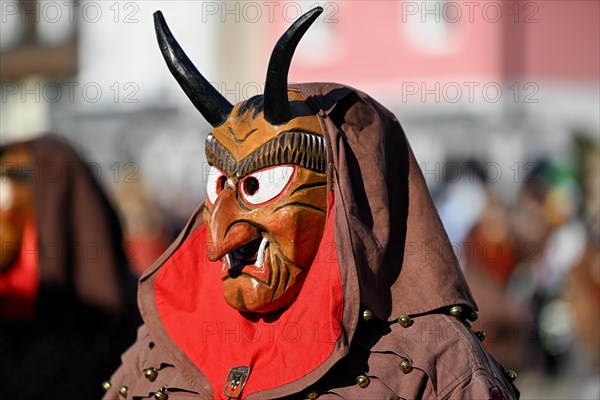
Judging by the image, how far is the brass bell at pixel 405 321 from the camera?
3.59m

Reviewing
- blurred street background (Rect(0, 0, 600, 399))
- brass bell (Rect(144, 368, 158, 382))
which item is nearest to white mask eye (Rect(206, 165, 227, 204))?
brass bell (Rect(144, 368, 158, 382))

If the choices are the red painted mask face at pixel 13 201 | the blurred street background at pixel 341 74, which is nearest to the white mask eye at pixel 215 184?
the red painted mask face at pixel 13 201

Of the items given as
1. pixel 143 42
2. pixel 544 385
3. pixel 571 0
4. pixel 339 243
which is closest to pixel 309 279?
pixel 339 243

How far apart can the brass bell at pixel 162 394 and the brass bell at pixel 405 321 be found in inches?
31.8

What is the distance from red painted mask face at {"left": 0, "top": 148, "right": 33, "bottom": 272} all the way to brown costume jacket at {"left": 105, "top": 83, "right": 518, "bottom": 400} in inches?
82.0

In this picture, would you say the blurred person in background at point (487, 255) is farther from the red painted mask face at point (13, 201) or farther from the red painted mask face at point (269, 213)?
the red painted mask face at point (269, 213)

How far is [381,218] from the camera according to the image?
3.66m

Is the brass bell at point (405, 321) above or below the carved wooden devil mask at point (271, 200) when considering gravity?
below

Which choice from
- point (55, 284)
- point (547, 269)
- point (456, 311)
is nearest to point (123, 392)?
point (456, 311)

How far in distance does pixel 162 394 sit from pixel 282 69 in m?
1.11

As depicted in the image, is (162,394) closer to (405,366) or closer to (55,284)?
(405,366)

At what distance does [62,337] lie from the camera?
5.92 m

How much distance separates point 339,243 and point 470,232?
320 inches

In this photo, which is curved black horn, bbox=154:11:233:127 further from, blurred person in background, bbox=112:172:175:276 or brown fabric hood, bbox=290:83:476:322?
blurred person in background, bbox=112:172:175:276
